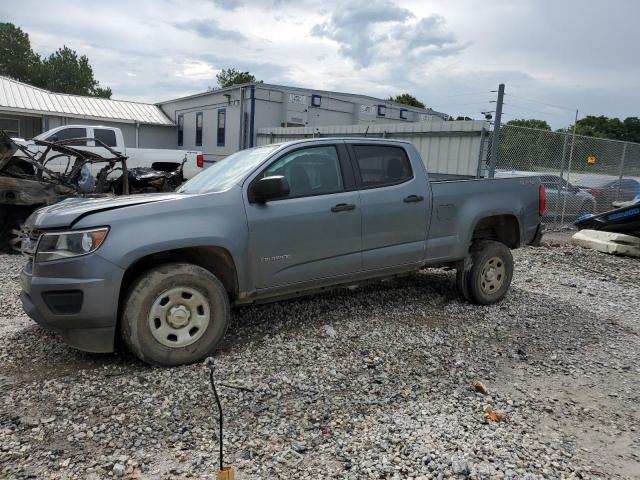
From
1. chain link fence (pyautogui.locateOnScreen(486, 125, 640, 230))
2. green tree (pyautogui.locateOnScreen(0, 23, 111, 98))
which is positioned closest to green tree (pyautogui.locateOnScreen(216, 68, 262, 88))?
green tree (pyautogui.locateOnScreen(0, 23, 111, 98))

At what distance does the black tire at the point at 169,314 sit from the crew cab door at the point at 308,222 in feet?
1.43

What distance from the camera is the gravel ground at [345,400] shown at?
2.81 meters

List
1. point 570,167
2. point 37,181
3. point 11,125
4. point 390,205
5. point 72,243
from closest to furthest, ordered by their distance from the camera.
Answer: point 72,243
point 390,205
point 37,181
point 570,167
point 11,125

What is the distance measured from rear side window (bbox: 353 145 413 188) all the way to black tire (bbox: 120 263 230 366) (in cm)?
187

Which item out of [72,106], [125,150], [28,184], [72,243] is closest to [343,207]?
[72,243]

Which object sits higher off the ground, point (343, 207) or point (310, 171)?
point (310, 171)

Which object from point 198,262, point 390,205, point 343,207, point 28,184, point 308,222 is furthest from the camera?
point 28,184

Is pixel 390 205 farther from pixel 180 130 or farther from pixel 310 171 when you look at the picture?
pixel 180 130

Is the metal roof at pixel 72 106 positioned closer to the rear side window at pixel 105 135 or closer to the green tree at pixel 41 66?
the rear side window at pixel 105 135

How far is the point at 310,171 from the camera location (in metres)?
4.61

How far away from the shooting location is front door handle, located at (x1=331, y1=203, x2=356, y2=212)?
4.56m

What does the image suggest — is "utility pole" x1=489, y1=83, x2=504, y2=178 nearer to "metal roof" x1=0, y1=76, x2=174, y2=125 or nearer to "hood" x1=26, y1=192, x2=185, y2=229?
"hood" x1=26, y1=192, x2=185, y2=229

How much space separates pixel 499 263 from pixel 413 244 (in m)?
1.37

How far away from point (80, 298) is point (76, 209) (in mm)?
691
